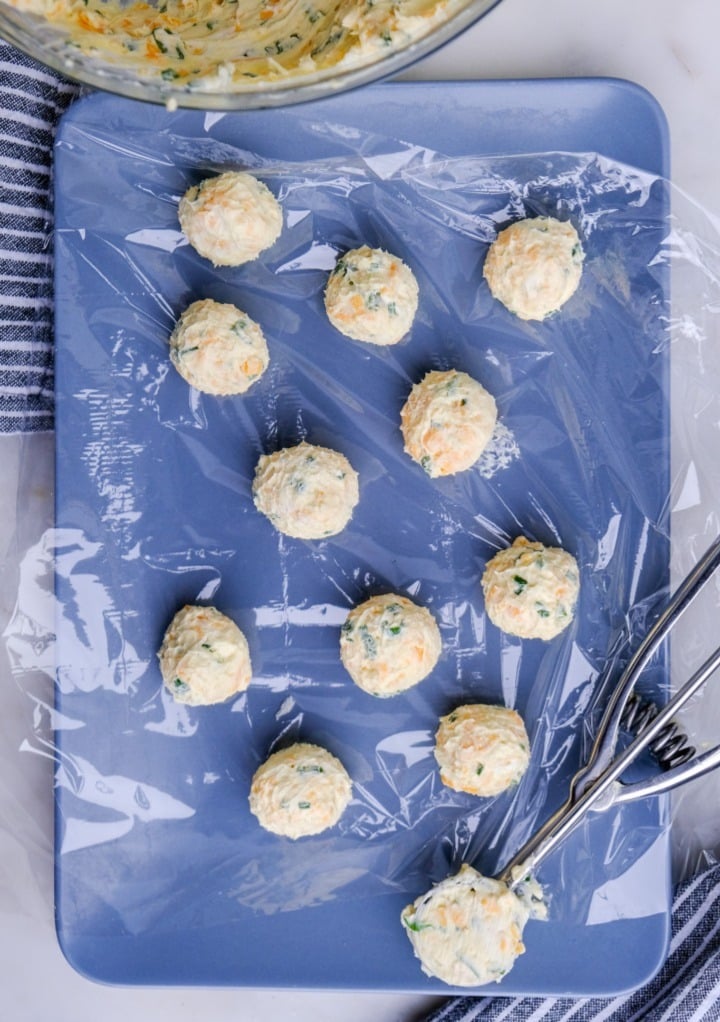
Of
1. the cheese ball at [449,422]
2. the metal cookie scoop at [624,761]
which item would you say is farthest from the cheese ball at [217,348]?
the metal cookie scoop at [624,761]

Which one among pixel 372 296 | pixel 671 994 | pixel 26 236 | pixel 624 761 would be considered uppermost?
pixel 372 296

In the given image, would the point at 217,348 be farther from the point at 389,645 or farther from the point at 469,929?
the point at 469,929

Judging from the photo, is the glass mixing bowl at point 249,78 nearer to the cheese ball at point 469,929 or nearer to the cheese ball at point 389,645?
the cheese ball at point 389,645

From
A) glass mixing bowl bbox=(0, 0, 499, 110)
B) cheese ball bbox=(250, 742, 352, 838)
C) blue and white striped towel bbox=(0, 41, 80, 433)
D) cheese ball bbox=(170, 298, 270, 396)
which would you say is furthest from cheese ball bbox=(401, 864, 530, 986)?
glass mixing bowl bbox=(0, 0, 499, 110)

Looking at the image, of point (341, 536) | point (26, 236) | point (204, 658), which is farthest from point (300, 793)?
point (26, 236)

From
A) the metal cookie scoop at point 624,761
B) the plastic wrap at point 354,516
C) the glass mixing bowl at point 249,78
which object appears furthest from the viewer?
the plastic wrap at point 354,516

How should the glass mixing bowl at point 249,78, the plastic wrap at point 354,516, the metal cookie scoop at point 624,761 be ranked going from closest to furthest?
the glass mixing bowl at point 249,78
the metal cookie scoop at point 624,761
the plastic wrap at point 354,516
